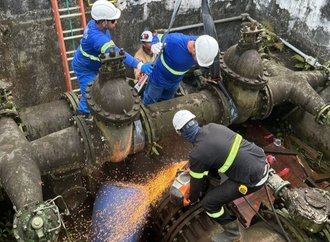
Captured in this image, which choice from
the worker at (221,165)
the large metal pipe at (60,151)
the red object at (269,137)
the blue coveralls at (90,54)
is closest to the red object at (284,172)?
the red object at (269,137)

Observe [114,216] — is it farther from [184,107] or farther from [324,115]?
[324,115]

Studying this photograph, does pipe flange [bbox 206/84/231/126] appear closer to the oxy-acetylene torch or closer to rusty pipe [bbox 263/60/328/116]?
rusty pipe [bbox 263/60/328/116]

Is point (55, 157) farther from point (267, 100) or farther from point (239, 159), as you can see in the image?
point (267, 100)

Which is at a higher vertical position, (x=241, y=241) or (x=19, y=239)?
(x=19, y=239)

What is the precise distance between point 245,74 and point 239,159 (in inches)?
73.8

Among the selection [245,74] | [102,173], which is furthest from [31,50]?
[245,74]

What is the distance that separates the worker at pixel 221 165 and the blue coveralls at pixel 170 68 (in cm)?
152

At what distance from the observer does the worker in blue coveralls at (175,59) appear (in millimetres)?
5316

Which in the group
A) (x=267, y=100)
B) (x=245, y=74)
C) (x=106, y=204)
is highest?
(x=245, y=74)

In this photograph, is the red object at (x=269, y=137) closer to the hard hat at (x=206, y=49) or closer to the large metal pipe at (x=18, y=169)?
the hard hat at (x=206, y=49)

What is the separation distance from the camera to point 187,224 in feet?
15.4

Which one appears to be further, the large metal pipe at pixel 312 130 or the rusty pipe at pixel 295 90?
the large metal pipe at pixel 312 130

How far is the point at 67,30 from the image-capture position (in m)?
7.00

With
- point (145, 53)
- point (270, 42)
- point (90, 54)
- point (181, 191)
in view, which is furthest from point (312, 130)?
point (90, 54)
